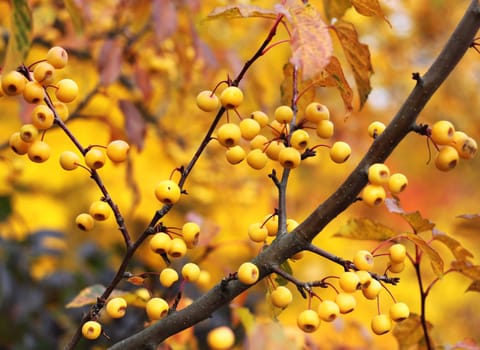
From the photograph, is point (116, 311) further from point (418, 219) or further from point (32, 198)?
point (32, 198)

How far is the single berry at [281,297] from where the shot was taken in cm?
77

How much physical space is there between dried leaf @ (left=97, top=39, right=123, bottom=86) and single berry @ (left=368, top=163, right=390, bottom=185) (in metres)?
1.10

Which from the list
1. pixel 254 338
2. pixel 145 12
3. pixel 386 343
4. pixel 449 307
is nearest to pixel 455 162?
pixel 254 338

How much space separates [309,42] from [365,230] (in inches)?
14.3

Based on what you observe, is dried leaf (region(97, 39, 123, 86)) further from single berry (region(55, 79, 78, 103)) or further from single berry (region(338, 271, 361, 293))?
single berry (region(338, 271, 361, 293))

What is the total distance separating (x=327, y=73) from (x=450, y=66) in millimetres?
200

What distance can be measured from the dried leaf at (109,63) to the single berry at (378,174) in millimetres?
1097

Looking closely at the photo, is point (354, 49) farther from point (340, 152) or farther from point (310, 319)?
point (310, 319)

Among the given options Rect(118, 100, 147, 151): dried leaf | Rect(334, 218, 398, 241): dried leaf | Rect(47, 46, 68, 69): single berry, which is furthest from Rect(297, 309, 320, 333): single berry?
Rect(118, 100, 147, 151): dried leaf

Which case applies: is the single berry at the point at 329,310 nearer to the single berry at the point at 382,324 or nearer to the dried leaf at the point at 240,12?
the single berry at the point at 382,324

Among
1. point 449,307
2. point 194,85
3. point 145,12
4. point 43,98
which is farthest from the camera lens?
point 449,307

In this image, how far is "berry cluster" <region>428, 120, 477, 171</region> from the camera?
0.70 m

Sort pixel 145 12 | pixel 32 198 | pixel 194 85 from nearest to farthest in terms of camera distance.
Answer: pixel 145 12
pixel 194 85
pixel 32 198

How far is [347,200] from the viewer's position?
2.24ft
